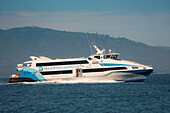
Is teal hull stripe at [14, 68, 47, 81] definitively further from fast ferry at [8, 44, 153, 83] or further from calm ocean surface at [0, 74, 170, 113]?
calm ocean surface at [0, 74, 170, 113]

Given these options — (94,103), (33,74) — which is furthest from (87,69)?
(94,103)

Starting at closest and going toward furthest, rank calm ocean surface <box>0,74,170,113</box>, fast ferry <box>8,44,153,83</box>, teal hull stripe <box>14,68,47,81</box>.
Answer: calm ocean surface <box>0,74,170,113</box> → fast ferry <box>8,44,153,83</box> → teal hull stripe <box>14,68,47,81</box>

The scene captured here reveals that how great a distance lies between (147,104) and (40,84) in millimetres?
28969

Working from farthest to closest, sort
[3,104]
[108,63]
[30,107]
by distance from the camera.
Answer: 1. [108,63]
2. [3,104]
3. [30,107]

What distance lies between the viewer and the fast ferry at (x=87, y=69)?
179 feet

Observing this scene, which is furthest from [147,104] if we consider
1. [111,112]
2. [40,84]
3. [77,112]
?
[40,84]

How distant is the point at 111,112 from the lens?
29781mm

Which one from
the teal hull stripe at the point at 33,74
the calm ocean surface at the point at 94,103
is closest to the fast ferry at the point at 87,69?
→ the teal hull stripe at the point at 33,74

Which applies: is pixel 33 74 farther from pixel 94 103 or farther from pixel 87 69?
pixel 94 103

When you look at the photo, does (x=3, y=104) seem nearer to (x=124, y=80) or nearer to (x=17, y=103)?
(x=17, y=103)

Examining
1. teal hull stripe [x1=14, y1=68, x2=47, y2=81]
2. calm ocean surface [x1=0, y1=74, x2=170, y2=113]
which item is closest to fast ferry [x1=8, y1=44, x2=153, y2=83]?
teal hull stripe [x1=14, y1=68, x2=47, y2=81]

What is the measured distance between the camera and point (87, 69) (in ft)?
183

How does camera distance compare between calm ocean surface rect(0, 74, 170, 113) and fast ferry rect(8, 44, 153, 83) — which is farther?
fast ferry rect(8, 44, 153, 83)

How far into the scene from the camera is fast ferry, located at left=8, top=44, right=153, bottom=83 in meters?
54.5
